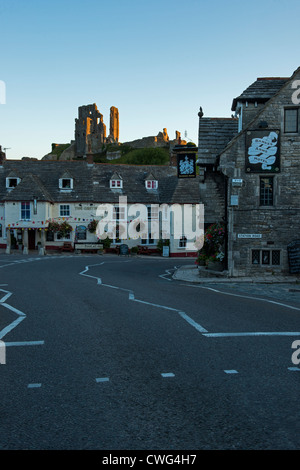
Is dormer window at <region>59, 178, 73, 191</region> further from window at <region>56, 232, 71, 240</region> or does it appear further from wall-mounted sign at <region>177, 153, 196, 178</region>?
wall-mounted sign at <region>177, 153, 196, 178</region>

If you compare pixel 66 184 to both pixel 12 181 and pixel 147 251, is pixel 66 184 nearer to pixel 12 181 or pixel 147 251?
pixel 12 181

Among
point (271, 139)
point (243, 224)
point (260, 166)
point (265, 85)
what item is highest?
point (265, 85)

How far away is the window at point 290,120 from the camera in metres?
19.4

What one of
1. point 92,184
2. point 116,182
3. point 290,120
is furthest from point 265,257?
point 92,184

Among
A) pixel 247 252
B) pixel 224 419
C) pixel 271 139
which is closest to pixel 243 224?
pixel 247 252

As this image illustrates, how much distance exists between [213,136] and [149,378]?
18643 mm

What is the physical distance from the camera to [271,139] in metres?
19.4

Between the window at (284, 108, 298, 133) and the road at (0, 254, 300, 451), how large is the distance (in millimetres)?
11004

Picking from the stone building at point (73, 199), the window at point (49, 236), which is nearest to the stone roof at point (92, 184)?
the stone building at point (73, 199)

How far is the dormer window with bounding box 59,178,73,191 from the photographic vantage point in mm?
44406

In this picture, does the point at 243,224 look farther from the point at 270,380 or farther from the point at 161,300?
the point at 270,380

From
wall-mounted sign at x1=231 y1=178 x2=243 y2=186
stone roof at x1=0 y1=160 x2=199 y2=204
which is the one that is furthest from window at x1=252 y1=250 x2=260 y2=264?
stone roof at x1=0 y1=160 x2=199 y2=204

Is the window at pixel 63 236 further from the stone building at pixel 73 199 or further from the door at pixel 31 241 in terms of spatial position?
the door at pixel 31 241
